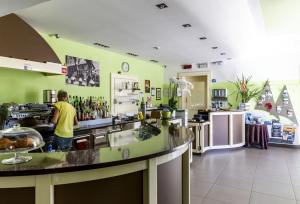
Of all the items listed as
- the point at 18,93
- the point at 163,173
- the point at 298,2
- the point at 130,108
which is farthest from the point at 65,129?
the point at 298,2

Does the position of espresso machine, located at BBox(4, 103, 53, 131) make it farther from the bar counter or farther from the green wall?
the bar counter

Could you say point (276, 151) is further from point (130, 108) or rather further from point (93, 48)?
point (93, 48)

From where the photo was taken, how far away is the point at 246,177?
4051 millimetres

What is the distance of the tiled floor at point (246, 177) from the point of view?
326 centimetres

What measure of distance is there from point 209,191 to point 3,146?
299cm

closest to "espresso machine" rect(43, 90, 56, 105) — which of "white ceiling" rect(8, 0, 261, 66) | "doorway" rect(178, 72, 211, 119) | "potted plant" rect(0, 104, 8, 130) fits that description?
"potted plant" rect(0, 104, 8, 130)

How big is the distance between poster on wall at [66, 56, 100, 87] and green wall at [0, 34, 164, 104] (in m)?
0.09

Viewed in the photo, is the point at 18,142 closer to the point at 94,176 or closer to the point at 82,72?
the point at 94,176

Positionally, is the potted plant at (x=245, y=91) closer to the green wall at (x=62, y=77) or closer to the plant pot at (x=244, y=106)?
the plant pot at (x=244, y=106)

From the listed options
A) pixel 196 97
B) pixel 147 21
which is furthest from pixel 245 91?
pixel 147 21

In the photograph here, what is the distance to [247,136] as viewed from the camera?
655cm

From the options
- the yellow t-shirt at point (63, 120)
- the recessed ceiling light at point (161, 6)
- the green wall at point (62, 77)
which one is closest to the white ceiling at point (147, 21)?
the recessed ceiling light at point (161, 6)

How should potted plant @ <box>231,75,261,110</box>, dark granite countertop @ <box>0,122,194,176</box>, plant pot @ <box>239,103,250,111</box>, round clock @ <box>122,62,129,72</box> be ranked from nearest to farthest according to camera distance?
dark granite countertop @ <box>0,122,194,176</box>, round clock @ <box>122,62,129,72</box>, plant pot @ <box>239,103,250,111</box>, potted plant @ <box>231,75,261,110</box>

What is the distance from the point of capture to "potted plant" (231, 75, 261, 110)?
675 cm
